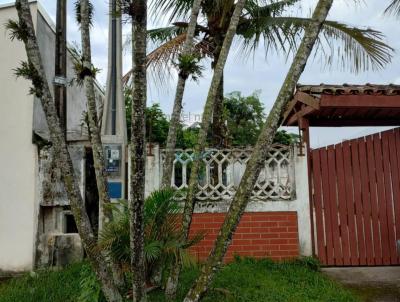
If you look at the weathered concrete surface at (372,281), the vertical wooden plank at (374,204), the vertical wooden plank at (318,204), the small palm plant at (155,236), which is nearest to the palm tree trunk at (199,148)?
the small palm plant at (155,236)

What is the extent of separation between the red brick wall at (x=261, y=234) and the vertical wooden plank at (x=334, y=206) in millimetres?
559

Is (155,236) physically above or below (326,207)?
below

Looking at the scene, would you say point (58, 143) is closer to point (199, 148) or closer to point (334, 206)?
point (199, 148)

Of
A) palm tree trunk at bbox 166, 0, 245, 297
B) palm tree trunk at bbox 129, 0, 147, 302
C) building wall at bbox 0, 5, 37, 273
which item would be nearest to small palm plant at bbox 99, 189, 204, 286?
palm tree trunk at bbox 166, 0, 245, 297

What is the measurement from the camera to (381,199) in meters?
5.95

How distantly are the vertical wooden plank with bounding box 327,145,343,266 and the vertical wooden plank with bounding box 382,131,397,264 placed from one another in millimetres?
713

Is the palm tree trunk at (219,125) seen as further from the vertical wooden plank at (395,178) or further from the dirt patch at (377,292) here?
the dirt patch at (377,292)

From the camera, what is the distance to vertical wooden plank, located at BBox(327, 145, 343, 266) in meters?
5.88

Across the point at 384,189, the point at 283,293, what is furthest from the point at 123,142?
the point at 384,189

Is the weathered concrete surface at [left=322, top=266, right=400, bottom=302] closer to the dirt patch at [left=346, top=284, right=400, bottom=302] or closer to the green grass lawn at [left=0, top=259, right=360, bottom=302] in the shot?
the dirt patch at [left=346, top=284, right=400, bottom=302]

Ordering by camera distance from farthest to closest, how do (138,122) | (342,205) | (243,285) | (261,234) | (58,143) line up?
(342,205) → (261,234) → (243,285) → (58,143) → (138,122)

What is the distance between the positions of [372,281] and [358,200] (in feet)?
3.70

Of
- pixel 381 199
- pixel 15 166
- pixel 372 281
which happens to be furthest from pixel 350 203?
pixel 15 166

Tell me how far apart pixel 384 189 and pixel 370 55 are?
213 cm
